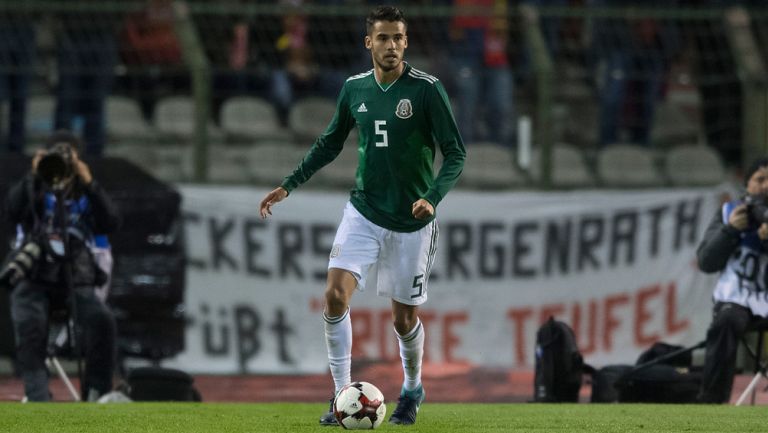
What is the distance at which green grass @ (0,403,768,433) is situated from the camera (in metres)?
7.28

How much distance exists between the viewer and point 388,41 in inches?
291

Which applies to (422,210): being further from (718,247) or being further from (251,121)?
(251,121)

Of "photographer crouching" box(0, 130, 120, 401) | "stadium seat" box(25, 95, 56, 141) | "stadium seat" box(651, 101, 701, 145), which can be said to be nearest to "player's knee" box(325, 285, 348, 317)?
"photographer crouching" box(0, 130, 120, 401)

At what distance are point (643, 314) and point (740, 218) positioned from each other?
3.15 meters

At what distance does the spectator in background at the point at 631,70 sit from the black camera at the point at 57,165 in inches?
209

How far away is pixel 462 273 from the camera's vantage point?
12.8 m

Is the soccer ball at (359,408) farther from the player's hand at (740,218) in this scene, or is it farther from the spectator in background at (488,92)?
the spectator in background at (488,92)

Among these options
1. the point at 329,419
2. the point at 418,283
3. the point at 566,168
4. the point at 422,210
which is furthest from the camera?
the point at 566,168

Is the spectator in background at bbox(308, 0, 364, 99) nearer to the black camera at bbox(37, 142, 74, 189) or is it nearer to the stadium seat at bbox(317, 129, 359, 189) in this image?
the stadium seat at bbox(317, 129, 359, 189)

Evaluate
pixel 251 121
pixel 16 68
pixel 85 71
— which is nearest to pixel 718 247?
pixel 251 121

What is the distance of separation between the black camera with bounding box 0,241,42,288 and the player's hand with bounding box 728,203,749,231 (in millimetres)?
4311

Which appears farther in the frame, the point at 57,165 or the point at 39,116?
the point at 39,116

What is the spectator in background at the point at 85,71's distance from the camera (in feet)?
43.2

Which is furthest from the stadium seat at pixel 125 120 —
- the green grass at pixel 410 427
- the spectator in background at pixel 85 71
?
the green grass at pixel 410 427
